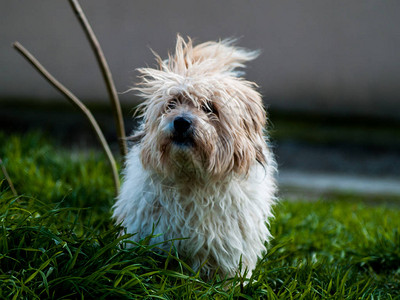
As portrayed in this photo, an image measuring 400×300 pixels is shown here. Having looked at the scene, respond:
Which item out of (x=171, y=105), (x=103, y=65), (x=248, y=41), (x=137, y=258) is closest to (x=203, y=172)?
(x=171, y=105)

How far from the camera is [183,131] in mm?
2715

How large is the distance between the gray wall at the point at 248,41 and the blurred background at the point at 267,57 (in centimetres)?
1

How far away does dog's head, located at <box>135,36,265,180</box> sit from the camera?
2.74 metres

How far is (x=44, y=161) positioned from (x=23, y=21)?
3531mm

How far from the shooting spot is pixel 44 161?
4.78 metres

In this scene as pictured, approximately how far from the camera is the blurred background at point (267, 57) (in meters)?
7.57

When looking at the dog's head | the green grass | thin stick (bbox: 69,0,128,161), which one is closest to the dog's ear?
the dog's head

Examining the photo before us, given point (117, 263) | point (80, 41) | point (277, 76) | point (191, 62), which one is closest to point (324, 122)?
point (277, 76)

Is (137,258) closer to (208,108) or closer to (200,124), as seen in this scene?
(200,124)

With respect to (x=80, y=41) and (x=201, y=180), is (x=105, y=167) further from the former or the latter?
(x=80, y=41)

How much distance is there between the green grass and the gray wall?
3.54 metres

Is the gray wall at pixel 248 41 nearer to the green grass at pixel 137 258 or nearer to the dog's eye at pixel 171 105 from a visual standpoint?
the green grass at pixel 137 258

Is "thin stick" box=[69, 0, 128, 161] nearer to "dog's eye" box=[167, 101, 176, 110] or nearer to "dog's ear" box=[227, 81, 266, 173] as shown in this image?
"dog's eye" box=[167, 101, 176, 110]

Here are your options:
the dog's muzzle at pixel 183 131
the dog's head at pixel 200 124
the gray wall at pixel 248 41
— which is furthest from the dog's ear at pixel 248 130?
the gray wall at pixel 248 41
